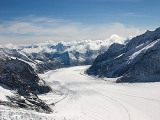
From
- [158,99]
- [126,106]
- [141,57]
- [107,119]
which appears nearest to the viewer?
[107,119]

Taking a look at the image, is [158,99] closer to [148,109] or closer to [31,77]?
[148,109]

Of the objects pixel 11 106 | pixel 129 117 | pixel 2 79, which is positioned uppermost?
pixel 2 79

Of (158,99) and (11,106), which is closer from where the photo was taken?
(11,106)

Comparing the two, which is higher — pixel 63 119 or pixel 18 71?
pixel 18 71

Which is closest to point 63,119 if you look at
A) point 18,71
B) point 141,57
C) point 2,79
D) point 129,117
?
point 129,117

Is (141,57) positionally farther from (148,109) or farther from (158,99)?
(148,109)

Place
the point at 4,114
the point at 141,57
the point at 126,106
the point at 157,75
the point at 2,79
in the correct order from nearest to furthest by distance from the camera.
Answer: the point at 4,114, the point at 2,79, the point at 126,106, the point at 157,75, the point at 141,57
